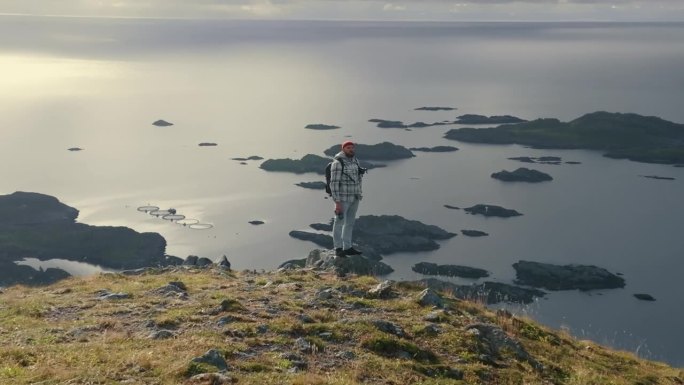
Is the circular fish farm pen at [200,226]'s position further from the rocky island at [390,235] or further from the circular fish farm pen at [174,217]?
the rocky island at [390,235]

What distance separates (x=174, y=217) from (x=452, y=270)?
222 feet

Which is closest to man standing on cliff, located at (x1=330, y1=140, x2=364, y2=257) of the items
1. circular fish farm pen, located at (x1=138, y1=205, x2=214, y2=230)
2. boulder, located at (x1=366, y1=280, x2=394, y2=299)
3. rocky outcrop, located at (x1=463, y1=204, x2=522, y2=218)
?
boulder, located at (x1=366, y1=280, x2=394, y2=299)

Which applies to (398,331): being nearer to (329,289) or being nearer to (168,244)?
(329,289)

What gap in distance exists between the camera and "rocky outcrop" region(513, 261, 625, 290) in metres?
122

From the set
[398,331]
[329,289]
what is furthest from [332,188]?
[398,331]

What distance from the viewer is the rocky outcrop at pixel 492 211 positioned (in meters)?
166

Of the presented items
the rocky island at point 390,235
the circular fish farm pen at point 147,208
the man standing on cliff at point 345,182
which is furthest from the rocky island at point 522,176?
the man standing on cliff at point 345,182

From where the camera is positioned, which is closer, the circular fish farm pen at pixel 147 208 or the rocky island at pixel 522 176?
the circular fish farm pen at pixel 147 208

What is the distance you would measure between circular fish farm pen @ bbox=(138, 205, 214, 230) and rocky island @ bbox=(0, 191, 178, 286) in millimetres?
11960

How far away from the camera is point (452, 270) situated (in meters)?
126

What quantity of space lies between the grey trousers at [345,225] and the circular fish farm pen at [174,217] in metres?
131

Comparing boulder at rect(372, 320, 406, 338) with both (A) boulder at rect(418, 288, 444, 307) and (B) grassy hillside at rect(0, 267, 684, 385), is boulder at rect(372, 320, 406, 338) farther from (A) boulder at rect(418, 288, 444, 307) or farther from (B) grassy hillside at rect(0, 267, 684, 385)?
(A) boulder at rect(418, 288, 444, 307)

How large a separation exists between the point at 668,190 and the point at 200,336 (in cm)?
19653

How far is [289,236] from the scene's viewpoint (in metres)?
148
